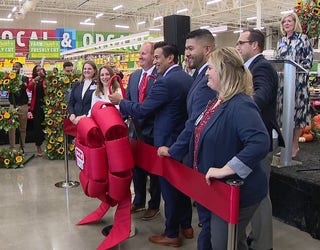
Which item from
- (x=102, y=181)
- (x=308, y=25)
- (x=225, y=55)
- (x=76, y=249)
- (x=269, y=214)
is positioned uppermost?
(x=308, y=25)

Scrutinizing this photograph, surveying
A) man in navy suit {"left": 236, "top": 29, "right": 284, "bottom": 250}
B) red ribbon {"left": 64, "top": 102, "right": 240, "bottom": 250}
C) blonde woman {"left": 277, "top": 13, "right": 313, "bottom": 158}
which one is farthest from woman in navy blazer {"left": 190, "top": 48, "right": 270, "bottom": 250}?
blonde woman {"left": 277, "top": 13, "right": 313, "bottom": 158}

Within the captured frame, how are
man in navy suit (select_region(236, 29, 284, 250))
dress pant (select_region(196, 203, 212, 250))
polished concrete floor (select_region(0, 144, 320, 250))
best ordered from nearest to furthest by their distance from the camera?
dress pant (select_region(196, 203, 212, 250)) → man in navy suit (select_region(236, 29, 284, 250)) → polished concrete floor (select_region(0, 144, 320, 250))

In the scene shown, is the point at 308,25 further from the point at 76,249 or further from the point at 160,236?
the point at 76,249

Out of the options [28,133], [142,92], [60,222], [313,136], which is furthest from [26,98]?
[313,136]

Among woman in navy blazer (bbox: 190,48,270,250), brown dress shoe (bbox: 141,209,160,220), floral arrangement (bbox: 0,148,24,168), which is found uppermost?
woman in navy blazer (bbox: 190,48,270,250)

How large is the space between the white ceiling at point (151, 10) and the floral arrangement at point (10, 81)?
44.3 feet

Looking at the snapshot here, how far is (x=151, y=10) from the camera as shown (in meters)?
23.7

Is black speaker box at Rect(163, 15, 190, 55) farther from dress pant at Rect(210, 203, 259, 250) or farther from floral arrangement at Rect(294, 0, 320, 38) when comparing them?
dress pant at Rect(210, 203, 259, 250)

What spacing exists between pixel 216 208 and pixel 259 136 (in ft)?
1.33

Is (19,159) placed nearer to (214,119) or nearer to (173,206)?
(173,206)

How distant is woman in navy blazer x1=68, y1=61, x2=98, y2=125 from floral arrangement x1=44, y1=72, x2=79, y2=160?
4.06 ft

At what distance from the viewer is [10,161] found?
5770 millimetres

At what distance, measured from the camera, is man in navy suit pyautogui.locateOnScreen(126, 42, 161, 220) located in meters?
3.28

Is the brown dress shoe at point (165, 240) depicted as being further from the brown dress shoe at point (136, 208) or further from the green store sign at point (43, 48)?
the green store sign at point (43, 48)
